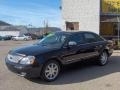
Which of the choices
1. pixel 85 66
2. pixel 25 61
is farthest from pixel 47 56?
pixel 85 66

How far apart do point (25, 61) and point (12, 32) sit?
80.3 metres

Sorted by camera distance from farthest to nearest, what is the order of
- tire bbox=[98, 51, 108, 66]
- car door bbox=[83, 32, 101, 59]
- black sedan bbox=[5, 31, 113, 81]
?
tire bbox=[98, 51, 108, 66] < car door bbox=[83, 32, 101, 59] < black sedan bbox=[5, 31, 113, 81]

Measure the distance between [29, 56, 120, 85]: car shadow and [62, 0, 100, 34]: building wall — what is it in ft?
35.1

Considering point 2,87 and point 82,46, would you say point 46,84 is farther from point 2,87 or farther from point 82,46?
point 82,46

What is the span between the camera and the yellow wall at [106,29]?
850 inches

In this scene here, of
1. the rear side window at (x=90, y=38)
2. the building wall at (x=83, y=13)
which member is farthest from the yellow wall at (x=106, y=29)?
the rear side window at (x=90, y=38)

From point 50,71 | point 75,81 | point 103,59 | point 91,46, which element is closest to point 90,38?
point 91,46

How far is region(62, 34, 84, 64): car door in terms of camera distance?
329 inches

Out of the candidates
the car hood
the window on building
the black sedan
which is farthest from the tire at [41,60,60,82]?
the window on building

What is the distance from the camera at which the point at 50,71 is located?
7812mm

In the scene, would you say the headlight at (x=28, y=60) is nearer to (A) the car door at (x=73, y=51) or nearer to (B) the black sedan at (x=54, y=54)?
(B) the black sedan at (x=54, y=54)

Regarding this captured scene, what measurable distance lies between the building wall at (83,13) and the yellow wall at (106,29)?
0.84 meters

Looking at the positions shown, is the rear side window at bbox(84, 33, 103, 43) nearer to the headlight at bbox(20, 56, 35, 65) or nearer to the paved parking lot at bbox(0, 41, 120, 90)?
the paved parking lot at bbox(0, 41, 120, 90)

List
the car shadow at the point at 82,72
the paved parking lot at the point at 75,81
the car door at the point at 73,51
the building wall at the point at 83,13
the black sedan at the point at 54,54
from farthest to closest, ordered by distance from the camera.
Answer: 1. the building wall at the point at 83,13
2. the car door at the point at 73,51
3. the car shadow at the point at 82,72
4. the black sedan at the point at 54,54
5. the paved parking lot at the point at 75,81
